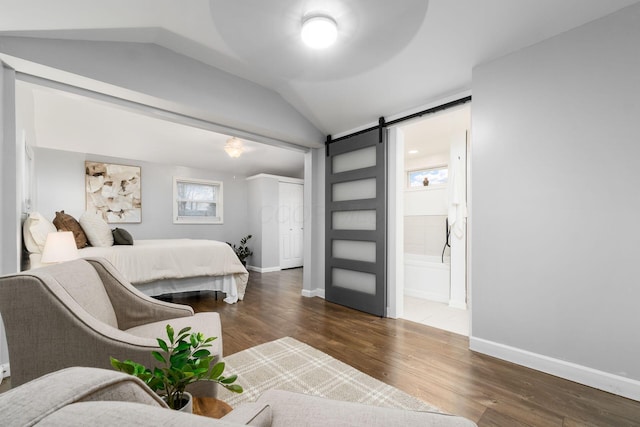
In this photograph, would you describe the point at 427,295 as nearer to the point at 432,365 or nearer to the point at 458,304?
the point at 458,304

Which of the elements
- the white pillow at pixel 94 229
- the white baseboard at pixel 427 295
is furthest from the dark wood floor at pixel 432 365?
the white pillow at pixel 94 229

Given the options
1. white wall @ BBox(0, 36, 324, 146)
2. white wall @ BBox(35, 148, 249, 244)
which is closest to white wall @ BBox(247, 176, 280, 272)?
white wall @ BBox(35, 148, 249, 244)

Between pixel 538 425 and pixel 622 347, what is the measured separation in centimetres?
85

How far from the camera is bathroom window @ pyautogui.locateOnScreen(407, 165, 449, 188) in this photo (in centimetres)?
452

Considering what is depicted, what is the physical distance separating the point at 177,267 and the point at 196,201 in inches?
112

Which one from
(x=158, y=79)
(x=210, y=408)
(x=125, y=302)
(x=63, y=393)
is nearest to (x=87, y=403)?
(x=63, y=393)

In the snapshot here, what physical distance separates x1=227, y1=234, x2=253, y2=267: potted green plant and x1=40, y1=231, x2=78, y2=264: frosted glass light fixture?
13.3ft

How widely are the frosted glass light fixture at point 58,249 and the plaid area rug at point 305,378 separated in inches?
62.7

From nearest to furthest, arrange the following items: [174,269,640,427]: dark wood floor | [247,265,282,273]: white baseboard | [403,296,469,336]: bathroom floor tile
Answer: [174,269,640,427]: dark wood floor, [403,296,469,336]: bathroom floor tile, [247,265,282,273]: white baseboard

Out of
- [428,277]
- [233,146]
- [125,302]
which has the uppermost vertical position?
[233,146]

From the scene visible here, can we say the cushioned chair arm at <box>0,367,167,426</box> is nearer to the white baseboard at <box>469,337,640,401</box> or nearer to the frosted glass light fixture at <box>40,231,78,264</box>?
the frosted glass light fixture at <box>40,231,78,264</box>

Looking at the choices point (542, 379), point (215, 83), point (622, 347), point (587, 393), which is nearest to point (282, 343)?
point (542, 379)

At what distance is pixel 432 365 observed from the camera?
2.21 m

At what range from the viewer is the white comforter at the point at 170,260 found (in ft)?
10.6
